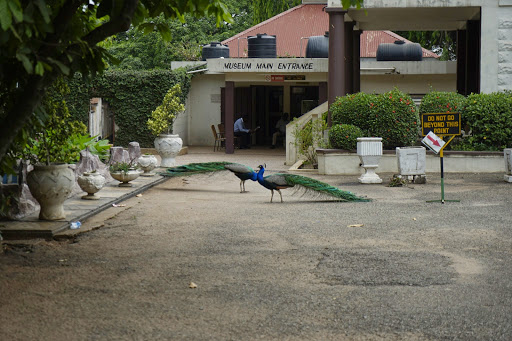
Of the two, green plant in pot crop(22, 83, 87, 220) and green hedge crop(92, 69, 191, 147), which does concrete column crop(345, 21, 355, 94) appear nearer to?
green hedge crop(92, 69, 191, 147)

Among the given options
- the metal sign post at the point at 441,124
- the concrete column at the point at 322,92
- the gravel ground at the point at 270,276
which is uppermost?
the concrete column at the point at 322,92

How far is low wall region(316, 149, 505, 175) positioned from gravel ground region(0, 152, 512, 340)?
5.78 metres

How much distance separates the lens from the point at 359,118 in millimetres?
18750

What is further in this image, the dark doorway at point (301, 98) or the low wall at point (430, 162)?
the dark doorway at point (301, 98)

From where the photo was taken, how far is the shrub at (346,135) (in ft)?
60.0

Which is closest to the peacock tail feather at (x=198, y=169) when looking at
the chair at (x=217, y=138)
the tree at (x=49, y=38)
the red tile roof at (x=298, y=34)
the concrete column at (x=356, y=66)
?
the tree at (x=49, y=38)

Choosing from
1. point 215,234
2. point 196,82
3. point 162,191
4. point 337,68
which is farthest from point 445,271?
point 196,82

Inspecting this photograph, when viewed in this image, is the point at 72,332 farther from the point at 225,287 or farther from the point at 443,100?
the point at 443,100

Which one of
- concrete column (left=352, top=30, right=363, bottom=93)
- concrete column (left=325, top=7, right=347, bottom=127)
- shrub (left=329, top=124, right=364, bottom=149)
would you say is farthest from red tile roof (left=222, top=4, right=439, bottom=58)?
shrub (left=329, top=124, right=364, bottom=149)

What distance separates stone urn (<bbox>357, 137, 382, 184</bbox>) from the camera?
53.4 ft

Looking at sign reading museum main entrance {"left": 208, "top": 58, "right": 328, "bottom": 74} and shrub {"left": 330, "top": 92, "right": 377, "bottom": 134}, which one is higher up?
sign reading museum main entrance {"left": 208, "top": 58, "right": 328, "bottom": 74}

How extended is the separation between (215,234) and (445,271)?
3224mm

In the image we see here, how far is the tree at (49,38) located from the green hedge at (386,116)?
11.3 metres

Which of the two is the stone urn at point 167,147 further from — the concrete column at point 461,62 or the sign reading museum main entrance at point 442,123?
the concrete column at point 461,62
